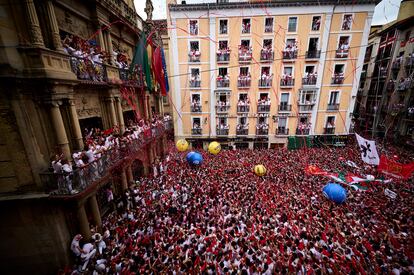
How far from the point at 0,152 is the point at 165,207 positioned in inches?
304

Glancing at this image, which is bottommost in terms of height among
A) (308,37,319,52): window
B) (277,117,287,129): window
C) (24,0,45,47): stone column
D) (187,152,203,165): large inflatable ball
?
(187,152,203,165): large inflatable ball

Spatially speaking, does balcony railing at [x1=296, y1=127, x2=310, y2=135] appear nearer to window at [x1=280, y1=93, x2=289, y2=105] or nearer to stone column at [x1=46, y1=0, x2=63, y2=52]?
window at [x1=280, y1=93, x2=289, y2=105]

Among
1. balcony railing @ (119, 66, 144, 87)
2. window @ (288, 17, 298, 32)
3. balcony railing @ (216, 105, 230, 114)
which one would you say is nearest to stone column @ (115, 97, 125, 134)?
balcony railing @ (119, 66, 144, 87)

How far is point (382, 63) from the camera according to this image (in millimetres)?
24234

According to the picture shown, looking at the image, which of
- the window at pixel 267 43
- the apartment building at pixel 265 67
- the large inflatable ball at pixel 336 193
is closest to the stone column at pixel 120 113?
the apartment building at pixel 265 67

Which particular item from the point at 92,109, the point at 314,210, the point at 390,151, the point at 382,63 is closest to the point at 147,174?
the point at 92,109

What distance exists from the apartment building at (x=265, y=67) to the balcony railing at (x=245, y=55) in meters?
0.10

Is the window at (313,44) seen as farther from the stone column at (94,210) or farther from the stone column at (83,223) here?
the stone column at (83,223)

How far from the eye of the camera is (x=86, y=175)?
306 inches

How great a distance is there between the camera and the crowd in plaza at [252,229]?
7.04 metres

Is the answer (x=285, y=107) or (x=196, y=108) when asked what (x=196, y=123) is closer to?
(x=196, y=108)

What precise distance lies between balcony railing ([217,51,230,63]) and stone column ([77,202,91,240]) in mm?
18046

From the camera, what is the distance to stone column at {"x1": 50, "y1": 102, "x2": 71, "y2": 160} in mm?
7176

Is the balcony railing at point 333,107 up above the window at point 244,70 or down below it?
below
